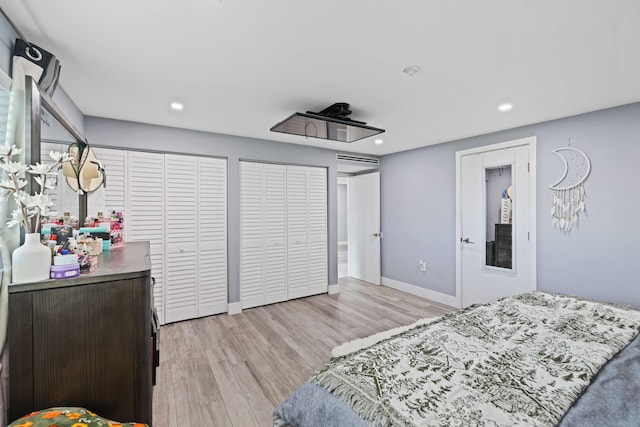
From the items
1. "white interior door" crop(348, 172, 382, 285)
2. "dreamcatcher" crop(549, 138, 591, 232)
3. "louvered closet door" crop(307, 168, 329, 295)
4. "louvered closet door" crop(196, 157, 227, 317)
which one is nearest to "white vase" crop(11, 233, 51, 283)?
"louvered closet door" crop(196, 157, 227, 317)

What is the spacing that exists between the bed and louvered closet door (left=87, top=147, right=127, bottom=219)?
2.96 m

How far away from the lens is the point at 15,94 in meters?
1.36

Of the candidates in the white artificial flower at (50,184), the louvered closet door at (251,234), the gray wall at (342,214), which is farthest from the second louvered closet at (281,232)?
the gray wall at (342,214)

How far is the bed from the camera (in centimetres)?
106

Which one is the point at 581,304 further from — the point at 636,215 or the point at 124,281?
the point at 124,281

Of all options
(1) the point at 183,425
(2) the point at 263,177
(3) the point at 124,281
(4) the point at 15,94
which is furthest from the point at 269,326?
(4) the point at 15,94

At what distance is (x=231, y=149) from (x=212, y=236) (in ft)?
3.91

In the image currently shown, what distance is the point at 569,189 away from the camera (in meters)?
3.05

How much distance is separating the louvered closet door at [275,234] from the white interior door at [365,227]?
191 centimetres

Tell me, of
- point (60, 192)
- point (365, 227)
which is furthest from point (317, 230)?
point (60, 192)

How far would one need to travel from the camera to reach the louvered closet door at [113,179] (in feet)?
10.3

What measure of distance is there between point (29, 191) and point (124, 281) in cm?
73

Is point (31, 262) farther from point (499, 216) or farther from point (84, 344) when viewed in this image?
point (499, 216)

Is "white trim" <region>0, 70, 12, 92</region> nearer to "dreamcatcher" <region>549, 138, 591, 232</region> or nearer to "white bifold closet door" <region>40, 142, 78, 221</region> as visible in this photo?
"white bifold closet door" <region>40, 142, 78, 221</region>
